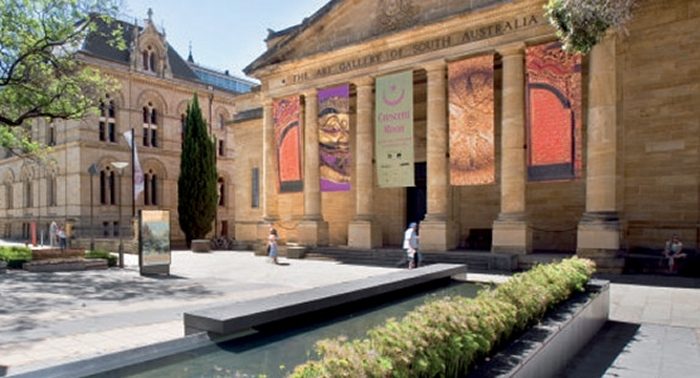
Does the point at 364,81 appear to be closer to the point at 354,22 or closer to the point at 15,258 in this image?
the point at 354,22

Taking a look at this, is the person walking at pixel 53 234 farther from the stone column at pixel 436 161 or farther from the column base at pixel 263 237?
the stone column at pixel 436 161

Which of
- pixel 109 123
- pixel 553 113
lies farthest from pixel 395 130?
pixel 109 123

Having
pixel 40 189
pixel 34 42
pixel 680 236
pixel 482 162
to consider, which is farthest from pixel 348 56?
pixel 40 189

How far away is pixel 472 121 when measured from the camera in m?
18.0

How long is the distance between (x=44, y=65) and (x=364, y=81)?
42.1 feet

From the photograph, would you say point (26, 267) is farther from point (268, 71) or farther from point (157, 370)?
point (157, 370)

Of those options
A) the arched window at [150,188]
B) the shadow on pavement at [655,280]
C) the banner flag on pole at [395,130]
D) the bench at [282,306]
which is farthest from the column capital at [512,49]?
the arched window at [150,188]

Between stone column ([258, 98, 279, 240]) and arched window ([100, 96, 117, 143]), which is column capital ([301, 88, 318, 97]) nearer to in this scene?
stone column ([258, 98, 279, 240])

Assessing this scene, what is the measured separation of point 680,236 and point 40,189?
145 ft

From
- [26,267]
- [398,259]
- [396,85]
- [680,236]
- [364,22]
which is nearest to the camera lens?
[680,236]

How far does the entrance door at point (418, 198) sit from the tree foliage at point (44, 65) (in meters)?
14.3

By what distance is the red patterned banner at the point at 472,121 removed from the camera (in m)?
17.6

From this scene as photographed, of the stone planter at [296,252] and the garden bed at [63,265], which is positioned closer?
the garden bed at [63,265]

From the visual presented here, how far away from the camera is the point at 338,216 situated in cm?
2544
